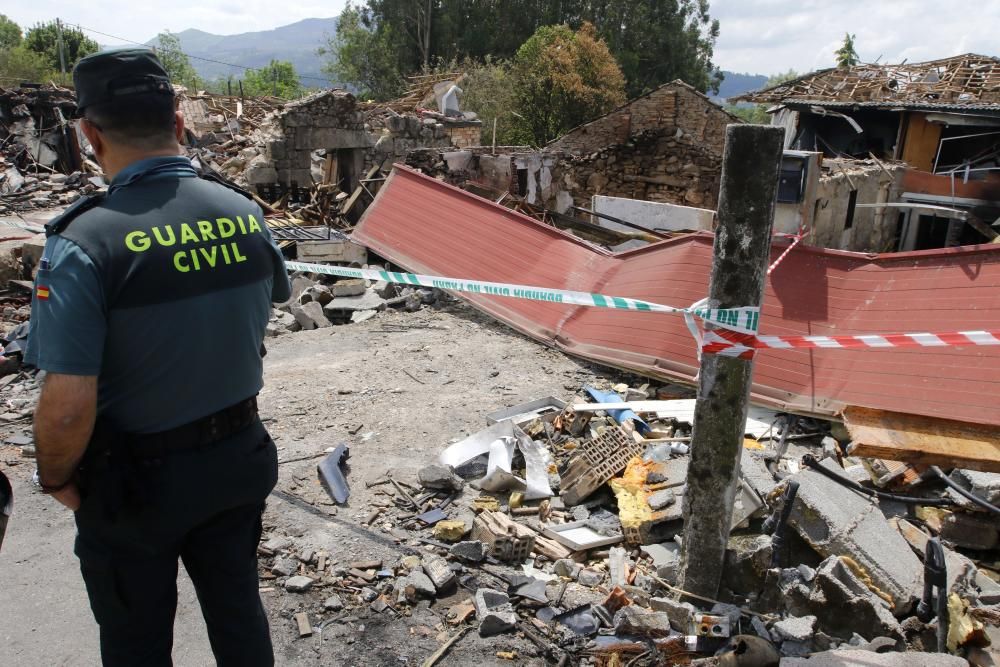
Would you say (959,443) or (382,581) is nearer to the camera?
(382,581)

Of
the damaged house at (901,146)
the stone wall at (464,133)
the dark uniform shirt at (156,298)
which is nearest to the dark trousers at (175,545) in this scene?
the dark uniform shirt at (156,298)

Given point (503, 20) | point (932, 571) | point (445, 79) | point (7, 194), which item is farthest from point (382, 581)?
point (503, 20)

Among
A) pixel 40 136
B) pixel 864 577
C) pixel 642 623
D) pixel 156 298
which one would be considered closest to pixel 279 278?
pixel 156 298

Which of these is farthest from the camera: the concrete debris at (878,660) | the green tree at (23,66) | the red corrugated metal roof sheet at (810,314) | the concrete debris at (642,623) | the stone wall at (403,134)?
the green tree at (23,66)

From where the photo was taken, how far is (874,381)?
471 cm

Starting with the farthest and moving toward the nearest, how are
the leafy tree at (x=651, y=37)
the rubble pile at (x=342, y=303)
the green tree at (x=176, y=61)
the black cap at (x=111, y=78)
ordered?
the green tree at (x=176, y=61)
the leafy tree at (x=651, y=37)
the rubble pile at (x=342, y=303)
the black cap at (x=111, y=78)

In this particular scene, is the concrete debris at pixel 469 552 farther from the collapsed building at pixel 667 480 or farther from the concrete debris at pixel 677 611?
the concrete debris at pixel 677 611

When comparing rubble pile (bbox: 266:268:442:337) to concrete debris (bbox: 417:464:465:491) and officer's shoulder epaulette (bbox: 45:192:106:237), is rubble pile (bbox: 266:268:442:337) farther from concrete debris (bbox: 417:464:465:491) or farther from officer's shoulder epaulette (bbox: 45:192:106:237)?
officer's shoulder epaulette (bbox: 45:192:106:237)

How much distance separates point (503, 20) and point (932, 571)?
40225 millimetres

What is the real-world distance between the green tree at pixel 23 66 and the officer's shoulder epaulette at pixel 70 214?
39.0 metres

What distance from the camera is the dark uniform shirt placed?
5.54ft

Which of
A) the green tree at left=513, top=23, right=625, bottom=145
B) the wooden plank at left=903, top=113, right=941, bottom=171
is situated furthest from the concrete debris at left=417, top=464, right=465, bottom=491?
the green tree at left=513, top=23, right=625, bottom=145

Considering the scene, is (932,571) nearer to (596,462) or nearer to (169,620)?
(596,462)

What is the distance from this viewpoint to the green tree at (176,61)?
150 ft
